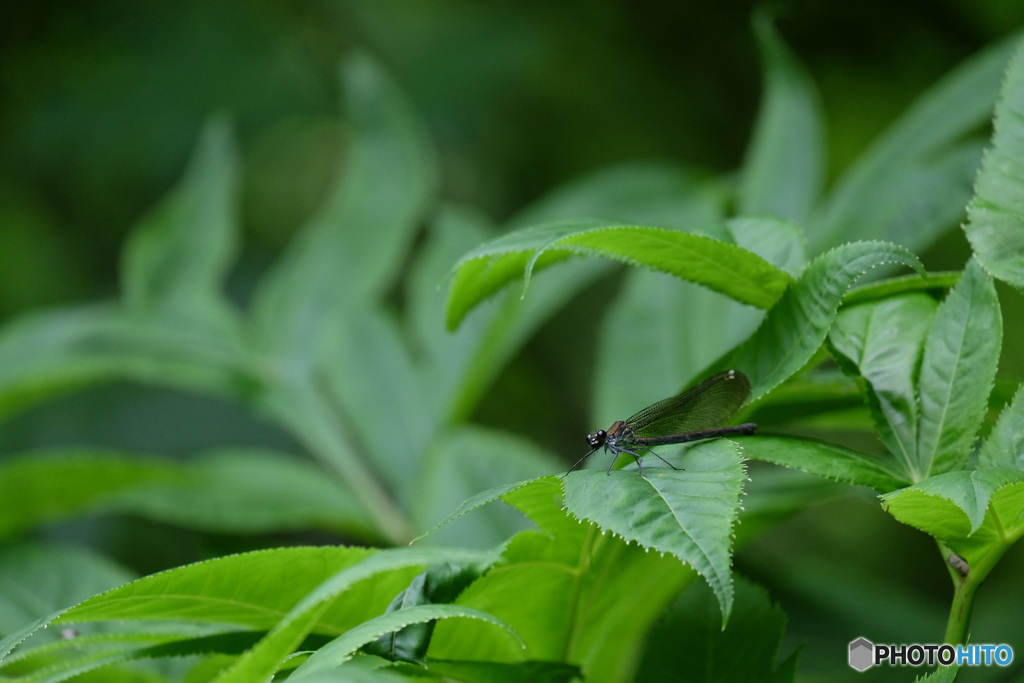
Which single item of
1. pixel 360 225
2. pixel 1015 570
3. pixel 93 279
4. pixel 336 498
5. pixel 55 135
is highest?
pixel 55 135

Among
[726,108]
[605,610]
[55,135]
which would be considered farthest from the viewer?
[55,135]

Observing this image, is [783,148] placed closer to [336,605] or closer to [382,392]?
[382,392]

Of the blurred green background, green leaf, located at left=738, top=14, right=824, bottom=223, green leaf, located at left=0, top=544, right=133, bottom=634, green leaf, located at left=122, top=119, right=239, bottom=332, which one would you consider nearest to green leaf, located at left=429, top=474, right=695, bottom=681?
green leaf, located at left=0, top=544, right=133, bottom=634

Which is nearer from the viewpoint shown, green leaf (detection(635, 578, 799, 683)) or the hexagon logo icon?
green leaf (detection(635, 578, 799, 683))

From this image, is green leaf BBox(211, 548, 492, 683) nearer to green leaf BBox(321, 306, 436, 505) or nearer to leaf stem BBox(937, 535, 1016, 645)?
leaf stem BBox(937, 535, 1016, 645)

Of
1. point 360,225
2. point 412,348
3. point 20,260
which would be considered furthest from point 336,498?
point 20,260

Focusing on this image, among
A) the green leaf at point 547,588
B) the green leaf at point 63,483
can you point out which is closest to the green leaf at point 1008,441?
the green leaf at point 547,588

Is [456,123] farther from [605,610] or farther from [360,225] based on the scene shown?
[605,610]

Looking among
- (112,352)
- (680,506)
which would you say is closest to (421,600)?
(680,506)
